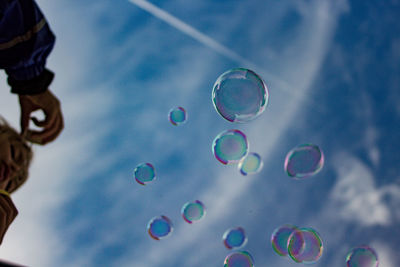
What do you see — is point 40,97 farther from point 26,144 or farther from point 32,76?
point 26,144

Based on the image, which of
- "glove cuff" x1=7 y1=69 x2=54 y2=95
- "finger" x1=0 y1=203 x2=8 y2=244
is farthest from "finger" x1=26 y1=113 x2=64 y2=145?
"finger" x1=0 y1=203 x2=8 y2=244

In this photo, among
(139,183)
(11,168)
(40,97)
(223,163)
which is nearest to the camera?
(11,168)

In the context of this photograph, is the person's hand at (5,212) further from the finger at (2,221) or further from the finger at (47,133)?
the finger at (47,133)

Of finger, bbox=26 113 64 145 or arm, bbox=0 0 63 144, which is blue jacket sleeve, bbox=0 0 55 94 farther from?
finger, bbox=26 113 64 145

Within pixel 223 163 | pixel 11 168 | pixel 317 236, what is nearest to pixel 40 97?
pixel 11 168

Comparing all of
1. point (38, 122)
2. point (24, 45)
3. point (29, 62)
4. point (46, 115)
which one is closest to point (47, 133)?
point (38, 122)

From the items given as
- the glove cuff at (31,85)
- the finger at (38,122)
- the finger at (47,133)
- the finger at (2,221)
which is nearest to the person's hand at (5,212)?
the finger at (2,221)

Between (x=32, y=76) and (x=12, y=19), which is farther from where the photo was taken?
(x=32, y=76)
